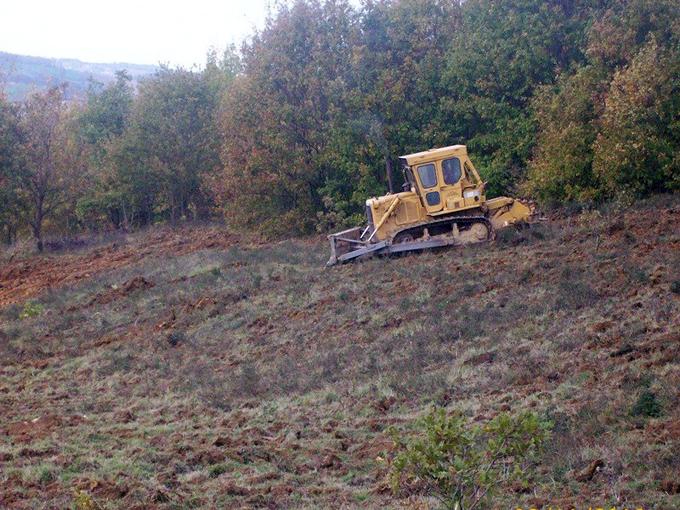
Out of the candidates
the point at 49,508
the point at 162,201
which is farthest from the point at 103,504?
the point at 162,201

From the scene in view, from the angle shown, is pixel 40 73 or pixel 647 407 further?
pixel 40 73

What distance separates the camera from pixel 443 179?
66.3 ft

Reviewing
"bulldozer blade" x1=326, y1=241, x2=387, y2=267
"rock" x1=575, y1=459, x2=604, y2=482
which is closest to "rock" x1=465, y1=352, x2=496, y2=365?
"rock" x1=575, y1=459, x2=604, y2=482

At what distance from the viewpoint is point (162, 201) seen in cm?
4469

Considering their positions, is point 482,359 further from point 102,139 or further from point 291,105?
point 102,139

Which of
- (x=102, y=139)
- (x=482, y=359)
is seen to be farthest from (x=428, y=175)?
(x=102, y=139)

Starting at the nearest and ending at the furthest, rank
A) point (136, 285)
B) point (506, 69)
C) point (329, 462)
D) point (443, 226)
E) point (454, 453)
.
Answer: point (454, 453), point (329, 462), point (443, 226), point (136, 285), point (506, 69)

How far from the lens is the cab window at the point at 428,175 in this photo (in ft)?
66.3

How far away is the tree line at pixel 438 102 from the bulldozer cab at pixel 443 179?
4.13m

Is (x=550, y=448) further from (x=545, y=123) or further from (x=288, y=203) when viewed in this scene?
(x=288, y=203)

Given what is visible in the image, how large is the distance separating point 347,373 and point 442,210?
357 inches

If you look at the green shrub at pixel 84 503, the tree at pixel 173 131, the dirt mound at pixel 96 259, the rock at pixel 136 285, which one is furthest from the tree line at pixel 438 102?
the green shrub at pixel 84 503

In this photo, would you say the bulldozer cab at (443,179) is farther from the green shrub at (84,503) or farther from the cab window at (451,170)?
the green shrub at (84,503)

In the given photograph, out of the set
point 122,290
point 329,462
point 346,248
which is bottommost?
point 329,462
